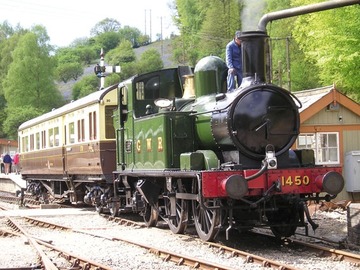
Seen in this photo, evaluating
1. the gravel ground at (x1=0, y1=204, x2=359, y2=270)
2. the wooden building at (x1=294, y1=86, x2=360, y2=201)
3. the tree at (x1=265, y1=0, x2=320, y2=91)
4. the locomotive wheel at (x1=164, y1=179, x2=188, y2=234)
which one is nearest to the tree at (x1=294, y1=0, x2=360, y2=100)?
the wooden building at (x1=294, y1=86, x2=360, y2=201)

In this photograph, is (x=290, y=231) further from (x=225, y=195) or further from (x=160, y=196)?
(x=160, y=196)

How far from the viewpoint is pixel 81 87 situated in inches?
3593

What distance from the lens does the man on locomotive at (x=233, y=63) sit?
1077 cm

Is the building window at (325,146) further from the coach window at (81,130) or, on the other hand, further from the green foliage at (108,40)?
the green foliage at (108,40)

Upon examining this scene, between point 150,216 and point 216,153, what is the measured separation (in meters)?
2.84

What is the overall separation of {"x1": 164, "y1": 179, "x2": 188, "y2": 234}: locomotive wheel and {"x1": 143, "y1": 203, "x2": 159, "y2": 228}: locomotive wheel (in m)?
0.81

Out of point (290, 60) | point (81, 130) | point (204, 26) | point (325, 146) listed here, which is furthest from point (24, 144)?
point (204, 26)

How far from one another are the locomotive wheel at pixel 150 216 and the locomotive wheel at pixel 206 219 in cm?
200

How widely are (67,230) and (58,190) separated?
27.6ft

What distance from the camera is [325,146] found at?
18.6 m

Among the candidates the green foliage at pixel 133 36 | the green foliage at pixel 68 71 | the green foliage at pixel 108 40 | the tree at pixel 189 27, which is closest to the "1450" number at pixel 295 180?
the tree at pixel 189 27

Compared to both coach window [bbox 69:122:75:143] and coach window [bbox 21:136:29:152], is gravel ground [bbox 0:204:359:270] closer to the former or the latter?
coach window [bbox 69:122:75:143]

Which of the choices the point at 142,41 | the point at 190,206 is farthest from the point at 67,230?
the point at 142,41

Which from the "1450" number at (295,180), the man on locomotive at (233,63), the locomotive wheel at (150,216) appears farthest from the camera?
the locomotive wheel at (150,216)
